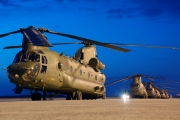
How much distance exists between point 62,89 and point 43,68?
10.5 ft

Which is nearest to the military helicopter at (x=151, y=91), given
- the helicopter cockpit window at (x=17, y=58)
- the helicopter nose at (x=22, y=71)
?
the helicopter cockpit window at (x=17, y=58)

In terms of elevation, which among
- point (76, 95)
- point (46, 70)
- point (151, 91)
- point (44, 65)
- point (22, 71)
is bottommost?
point (76, 95)

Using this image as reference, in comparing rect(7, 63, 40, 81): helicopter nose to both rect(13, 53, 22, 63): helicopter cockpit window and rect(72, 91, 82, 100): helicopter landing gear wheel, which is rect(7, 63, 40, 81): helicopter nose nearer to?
rect(13, 53, 22, 63): helicopter cockpit window

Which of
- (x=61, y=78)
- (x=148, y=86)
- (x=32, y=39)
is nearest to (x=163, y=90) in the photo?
(x=148, y=86)

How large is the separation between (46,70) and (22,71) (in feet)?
6.27

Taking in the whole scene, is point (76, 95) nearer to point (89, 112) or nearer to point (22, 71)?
point (22, 71)

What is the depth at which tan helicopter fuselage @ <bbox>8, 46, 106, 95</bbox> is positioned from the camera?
60.6 ft

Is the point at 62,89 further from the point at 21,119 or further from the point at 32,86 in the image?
the point at 21,119

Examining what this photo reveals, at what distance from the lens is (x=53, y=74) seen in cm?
2019

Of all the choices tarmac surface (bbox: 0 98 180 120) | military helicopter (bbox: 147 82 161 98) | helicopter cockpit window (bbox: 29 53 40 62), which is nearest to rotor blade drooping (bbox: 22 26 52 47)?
helicopter cockpit window (bbox: 29 53 40 62)

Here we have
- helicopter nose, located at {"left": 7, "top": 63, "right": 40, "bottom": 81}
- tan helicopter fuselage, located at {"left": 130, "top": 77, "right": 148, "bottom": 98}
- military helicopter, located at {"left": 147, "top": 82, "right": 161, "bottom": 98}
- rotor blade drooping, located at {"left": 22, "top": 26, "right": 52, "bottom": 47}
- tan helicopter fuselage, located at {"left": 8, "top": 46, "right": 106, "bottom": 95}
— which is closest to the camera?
rotor blade drooping, located at {"left": 22, "top": 26, "right": 52, "bottom": 47}

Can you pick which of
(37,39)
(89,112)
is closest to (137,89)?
(37,39)

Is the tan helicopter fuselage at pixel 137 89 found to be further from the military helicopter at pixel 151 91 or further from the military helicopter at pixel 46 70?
the military helicopter at pixel 46 70

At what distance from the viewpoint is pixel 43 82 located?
63.9 ft
